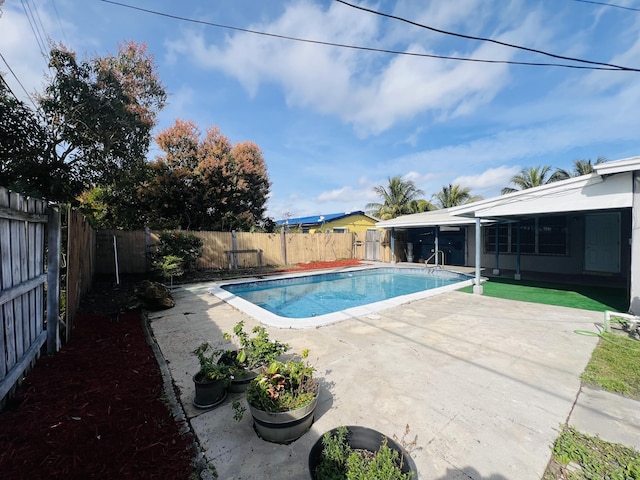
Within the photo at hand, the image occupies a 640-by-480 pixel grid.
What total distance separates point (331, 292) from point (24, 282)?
25.4ft

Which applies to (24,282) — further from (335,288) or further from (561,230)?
(561,230)

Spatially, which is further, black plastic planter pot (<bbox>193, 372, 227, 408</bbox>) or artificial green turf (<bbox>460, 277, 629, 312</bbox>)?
artificial green turf (<bbox>460, 277, 629, 312</bbox>)

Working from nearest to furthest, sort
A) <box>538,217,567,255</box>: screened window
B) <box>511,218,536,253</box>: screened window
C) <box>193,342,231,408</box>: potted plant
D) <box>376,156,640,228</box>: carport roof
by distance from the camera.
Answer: <box>193,342,231,408</box>: potted plant
<box>376,156,640,228</box>: carport roof
<box>538,217,567,255</box>: screened window
<box>511,218,536,253</box>: screened window

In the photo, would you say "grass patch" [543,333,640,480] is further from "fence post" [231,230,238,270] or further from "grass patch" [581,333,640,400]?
"fence post" [231,230,238,270]

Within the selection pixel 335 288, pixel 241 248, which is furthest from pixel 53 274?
pixel 241 248

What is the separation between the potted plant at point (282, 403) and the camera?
1.97 metres

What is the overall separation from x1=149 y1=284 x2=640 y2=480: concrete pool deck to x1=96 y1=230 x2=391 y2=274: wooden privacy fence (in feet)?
18.7

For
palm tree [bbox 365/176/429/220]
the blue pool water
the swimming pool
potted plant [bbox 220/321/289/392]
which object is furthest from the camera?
palm tree [bbox 365/176/429/220]

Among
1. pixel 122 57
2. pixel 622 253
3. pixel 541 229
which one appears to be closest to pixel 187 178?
pixel 122 57

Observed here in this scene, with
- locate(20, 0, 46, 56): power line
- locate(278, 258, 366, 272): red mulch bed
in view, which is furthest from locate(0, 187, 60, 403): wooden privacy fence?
locate(278, 258, 366, 272): red mulch bed

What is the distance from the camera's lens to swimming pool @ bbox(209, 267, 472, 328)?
18.1 feet

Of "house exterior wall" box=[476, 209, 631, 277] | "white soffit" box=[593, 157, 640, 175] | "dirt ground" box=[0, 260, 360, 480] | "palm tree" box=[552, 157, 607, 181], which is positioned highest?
"palm tree" box=[552, 157, 607, 181]

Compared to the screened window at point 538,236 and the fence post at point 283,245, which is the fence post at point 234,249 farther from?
the screened window at point 538,236

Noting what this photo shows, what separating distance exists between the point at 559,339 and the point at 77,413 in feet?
19.2
